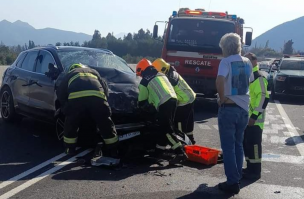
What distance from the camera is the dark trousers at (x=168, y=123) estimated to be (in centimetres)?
733

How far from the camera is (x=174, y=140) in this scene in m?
7.39

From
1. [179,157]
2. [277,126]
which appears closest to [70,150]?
[179,157]

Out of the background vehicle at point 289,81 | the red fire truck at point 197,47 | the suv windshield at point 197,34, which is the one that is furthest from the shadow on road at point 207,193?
the background vehicle at point 289,81

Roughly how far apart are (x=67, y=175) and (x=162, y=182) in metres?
1.25

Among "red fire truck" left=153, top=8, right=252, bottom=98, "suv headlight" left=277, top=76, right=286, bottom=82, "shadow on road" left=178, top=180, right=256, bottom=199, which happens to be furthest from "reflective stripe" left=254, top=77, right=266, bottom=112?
"suv headlight" left=277, top=76, right=286, bottom=82

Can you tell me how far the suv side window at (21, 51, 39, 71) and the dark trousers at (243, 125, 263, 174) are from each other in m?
4.77

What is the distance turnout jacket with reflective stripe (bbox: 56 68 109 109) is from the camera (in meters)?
6.95

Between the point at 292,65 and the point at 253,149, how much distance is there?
13096 mm

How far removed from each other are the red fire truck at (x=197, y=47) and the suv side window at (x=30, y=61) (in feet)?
15.5

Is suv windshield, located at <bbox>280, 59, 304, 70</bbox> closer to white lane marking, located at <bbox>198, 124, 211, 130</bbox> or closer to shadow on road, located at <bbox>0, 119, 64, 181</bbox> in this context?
white lane marking, located at <bbox>198, 124, 211, 130</bbox>

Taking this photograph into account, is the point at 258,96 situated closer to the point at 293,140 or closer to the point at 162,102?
the point at 162,102

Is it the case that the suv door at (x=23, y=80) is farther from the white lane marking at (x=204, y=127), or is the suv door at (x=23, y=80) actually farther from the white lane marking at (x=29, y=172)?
the white lane marking at (x=204, y=127)

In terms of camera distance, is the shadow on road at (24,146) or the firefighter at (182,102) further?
the firefighter at (182,102)

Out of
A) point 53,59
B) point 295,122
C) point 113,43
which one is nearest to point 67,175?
point 53,59
